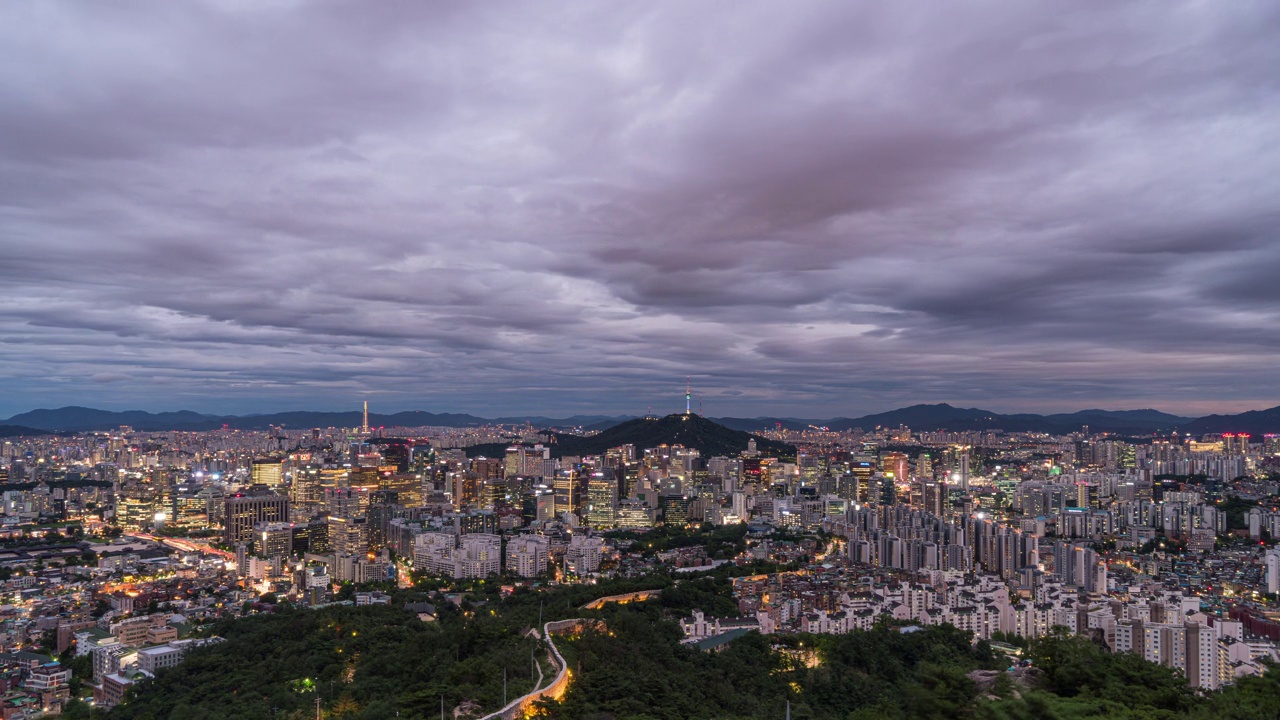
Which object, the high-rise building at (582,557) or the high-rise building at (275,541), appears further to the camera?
the high-rise building at (275,541)

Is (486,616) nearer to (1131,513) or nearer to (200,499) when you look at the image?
(1131,513)

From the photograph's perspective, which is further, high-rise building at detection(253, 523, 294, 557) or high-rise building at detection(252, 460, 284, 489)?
high-rise building at detection(252, 460, 284, 489)

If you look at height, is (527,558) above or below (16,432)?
below

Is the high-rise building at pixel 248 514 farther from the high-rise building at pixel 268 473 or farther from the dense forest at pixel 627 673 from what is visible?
the dense forest at pixel 627 673

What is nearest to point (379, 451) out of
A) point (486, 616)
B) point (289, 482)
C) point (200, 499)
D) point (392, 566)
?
point (289, 482)

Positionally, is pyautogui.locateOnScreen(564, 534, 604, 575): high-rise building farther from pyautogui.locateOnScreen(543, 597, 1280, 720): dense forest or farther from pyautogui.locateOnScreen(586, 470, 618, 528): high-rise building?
pyautogui.locateOnScreen(586, 470, 618, 528): high-rise building

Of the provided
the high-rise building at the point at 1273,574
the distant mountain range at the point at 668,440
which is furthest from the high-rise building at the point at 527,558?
the distant mountain range at the point at 668,440

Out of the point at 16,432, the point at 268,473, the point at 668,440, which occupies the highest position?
the point at 668,440

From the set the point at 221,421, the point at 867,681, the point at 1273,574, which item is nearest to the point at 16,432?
the point at 221,421

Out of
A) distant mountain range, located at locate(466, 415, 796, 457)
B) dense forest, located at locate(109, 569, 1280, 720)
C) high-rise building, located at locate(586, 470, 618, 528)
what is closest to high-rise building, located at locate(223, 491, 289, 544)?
high-rise building, located at locate(586, 470, 618, 528)

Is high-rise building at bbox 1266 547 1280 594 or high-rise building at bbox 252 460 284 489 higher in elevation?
high-rise building at bbox 1266 547 1280 594

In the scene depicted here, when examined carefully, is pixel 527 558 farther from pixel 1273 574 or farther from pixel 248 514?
pixel 1273 574

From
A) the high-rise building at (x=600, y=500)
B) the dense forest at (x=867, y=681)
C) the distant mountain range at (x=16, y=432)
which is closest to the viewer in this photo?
the dense forest at (x=867, y=681)
